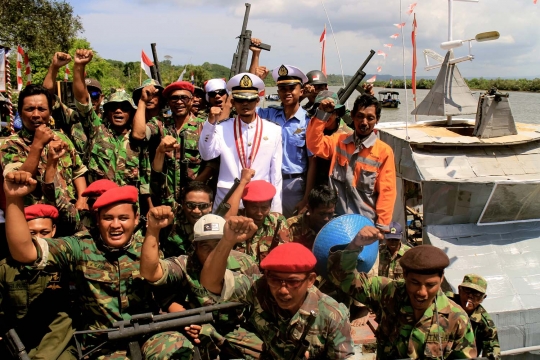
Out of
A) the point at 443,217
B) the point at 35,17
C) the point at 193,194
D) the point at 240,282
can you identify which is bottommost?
the point at 443,217

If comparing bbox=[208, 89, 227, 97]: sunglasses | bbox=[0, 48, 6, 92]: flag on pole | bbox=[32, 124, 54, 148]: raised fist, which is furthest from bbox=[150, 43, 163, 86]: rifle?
bbox=[0, 48, 6, 92]: flag on pole

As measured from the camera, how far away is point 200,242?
3.46 m

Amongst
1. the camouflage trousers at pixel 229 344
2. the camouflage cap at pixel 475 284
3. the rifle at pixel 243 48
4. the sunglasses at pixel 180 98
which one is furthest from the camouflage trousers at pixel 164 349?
the rifle at pixel 243 48

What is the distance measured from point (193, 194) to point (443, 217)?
305 centimetres

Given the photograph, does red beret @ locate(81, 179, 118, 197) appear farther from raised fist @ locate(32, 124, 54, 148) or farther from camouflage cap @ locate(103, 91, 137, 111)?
camouflage cap @ locate(103, 91, 137, 111)

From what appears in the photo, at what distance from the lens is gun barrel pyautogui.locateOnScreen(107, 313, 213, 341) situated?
102 inches

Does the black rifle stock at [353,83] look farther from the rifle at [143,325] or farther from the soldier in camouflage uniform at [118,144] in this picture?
the rifle at [143,325]

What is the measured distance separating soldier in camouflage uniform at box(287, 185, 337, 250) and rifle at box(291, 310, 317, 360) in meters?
1.60

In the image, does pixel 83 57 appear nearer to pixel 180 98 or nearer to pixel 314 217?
pixel 180 98

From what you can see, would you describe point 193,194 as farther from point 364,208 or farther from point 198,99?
point 198,99

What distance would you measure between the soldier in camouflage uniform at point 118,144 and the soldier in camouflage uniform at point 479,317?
2.99m

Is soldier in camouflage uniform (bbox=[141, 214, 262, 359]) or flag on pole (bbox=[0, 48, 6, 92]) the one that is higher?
flag on pole (bbox=[0, 48, 6, 92])

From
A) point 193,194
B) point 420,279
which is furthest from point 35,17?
point 420,279

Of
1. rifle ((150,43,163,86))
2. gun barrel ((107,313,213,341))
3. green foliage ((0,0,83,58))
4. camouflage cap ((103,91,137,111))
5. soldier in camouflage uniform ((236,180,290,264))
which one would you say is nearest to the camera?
gun barrel ((107,313,213,341))
